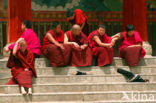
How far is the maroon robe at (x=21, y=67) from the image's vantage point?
22.3 ft

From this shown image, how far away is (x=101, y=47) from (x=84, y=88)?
4.34 feet

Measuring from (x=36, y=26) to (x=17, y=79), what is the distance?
16.2 feet

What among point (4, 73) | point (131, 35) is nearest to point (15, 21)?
point (4, 73)

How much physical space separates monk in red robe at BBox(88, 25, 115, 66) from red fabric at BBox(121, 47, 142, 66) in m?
0.33

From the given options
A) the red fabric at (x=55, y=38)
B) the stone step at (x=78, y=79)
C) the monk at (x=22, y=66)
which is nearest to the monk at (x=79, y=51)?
the red fabric at (x=55, y=38)

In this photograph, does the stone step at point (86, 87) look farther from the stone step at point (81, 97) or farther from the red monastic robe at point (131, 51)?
the red monastic robe at point (131, 51)

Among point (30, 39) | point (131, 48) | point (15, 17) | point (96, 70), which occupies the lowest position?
point (96, 70)

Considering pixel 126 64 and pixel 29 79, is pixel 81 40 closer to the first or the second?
pixel 126 64

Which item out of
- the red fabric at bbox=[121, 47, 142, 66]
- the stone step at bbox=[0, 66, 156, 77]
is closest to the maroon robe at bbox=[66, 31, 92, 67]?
the stone step at bbox=[0, 66, 156, 77]

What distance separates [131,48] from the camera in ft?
25.8

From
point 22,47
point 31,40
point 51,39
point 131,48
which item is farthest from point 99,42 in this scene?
point 22,47

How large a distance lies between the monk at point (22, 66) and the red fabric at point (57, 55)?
0.64 metres

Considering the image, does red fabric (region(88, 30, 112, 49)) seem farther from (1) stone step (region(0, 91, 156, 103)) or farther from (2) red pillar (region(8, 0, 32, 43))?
(2) red pillar (region(8, 0, 32, 43))

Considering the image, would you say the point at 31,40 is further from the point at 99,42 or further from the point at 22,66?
the point at 99,42
